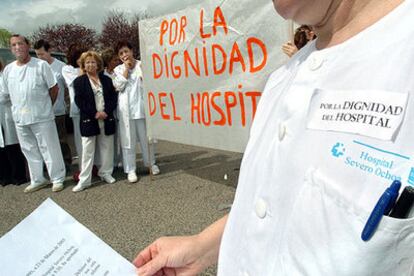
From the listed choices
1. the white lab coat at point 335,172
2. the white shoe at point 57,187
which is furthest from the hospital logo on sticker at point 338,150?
the white shoe at point 57,187

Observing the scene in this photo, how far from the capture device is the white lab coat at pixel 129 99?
16.7 feet

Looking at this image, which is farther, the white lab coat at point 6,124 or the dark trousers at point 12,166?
the dark trousers at point 12,166

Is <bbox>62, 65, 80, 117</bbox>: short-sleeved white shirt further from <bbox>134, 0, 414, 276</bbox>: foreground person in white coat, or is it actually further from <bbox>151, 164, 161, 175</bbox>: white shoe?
<bbox>134, 0, 414, 276</bbox>: foreground person in white coat

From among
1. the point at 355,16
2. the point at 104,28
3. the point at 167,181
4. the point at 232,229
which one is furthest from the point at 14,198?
the point at 104,28

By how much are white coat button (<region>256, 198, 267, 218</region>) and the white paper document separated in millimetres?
357

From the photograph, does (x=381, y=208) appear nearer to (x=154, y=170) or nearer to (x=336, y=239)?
(x=336, y=239)

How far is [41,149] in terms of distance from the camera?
5113mm

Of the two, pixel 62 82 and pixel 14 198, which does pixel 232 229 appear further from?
pixel 62 82

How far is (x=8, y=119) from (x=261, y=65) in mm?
3801

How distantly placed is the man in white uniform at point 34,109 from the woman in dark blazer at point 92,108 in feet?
1.29

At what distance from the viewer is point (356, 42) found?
62 cm

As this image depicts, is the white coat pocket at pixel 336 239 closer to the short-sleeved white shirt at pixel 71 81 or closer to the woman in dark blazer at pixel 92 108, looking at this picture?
the woman in dark blazer at pixel 92 108

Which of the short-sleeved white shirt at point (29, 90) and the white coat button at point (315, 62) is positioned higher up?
the white coat button at point (315, 62)

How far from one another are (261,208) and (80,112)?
14.9 ft
